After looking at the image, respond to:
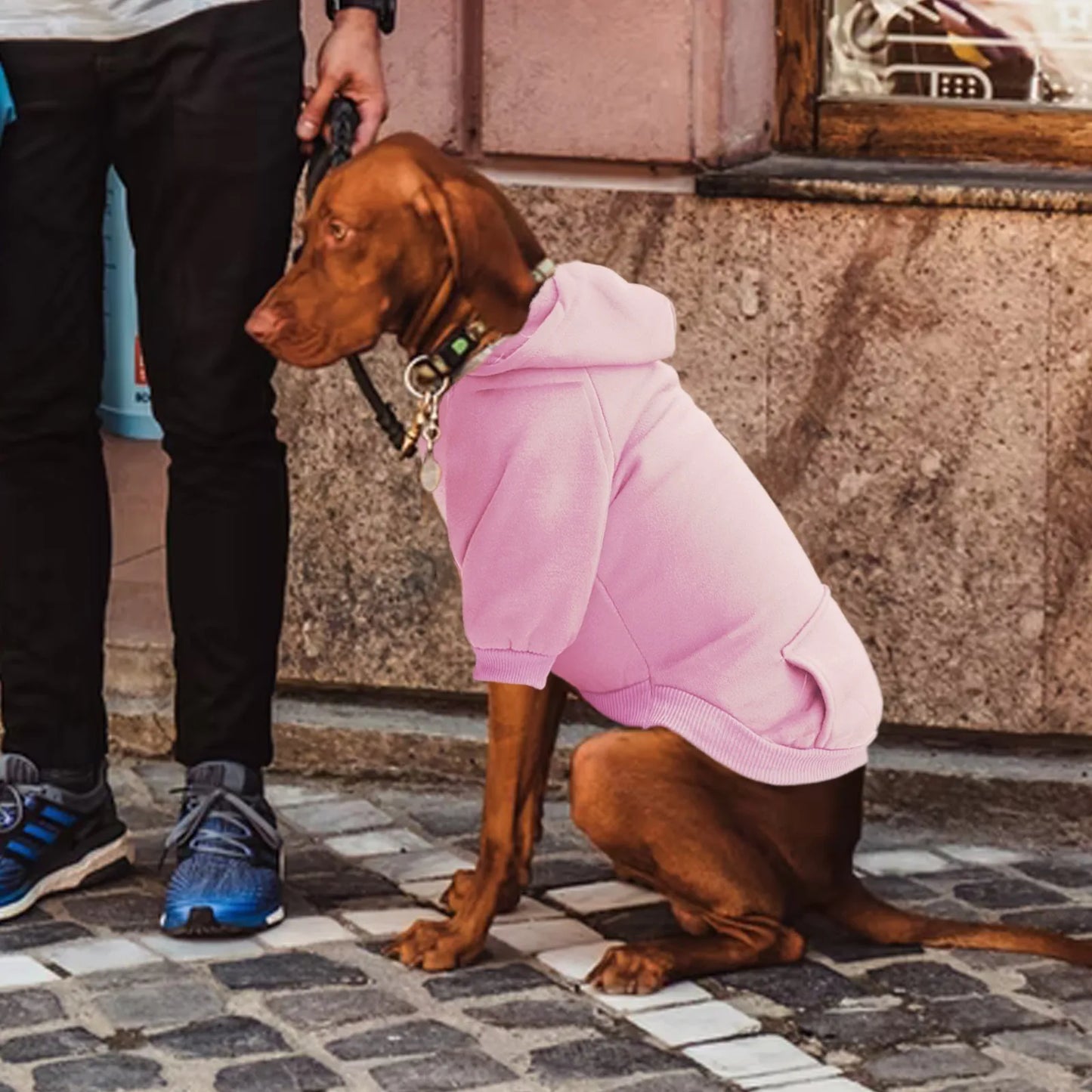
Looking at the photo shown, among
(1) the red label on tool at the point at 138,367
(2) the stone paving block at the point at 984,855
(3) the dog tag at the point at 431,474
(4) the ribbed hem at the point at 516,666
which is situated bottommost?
(2) the stone paving block at the point at 984,855

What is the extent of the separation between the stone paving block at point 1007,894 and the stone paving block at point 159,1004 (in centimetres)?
137

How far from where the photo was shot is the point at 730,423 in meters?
5.03

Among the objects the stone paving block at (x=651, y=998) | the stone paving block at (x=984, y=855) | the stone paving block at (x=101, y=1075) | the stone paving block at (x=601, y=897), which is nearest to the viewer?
the stone paving block at (x=101, y=1075)

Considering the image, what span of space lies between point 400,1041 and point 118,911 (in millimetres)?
737

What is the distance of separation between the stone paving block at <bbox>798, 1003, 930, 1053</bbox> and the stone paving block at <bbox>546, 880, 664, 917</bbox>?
56 cm

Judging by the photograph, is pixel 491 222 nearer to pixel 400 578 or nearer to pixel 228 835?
pixel 228 835

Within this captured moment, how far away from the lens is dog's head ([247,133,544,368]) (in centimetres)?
370

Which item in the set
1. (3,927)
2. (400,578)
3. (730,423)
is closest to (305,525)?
(400,578)

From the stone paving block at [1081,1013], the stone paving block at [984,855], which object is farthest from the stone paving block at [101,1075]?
the stone paving block at [984,855]

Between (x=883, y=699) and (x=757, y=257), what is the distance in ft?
2.86

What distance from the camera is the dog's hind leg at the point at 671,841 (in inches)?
152

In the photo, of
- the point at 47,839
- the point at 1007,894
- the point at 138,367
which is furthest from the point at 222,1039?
the point at 138,367

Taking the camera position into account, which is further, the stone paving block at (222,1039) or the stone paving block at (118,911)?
the stone paving block at (118,911)

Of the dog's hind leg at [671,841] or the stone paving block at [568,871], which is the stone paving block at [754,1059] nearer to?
the dog's hind leg at [671,841]
